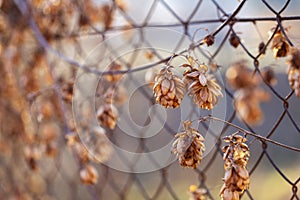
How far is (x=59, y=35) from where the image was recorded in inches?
68.6

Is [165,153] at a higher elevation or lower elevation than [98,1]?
lower

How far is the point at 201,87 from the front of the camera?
2.31ft

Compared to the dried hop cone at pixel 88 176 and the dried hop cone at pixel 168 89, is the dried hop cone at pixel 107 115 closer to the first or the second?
the dried hop cone at pixel 88 176

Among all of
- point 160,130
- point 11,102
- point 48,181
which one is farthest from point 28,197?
point 160,130

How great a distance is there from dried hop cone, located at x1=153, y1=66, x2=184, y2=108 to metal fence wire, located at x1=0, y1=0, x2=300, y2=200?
0.05 meters

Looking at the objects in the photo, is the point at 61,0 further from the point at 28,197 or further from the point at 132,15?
the point at 28,197

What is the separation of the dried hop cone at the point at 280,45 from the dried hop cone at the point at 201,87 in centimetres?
14

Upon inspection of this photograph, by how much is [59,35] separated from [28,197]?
2.33ft

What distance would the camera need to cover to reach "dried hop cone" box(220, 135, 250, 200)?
0.69m

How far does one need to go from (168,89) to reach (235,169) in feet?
0.48

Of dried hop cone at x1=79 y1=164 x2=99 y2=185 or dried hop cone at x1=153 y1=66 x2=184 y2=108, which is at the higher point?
dried hop cone at x1=79 y1=164 x2=99 y2=185

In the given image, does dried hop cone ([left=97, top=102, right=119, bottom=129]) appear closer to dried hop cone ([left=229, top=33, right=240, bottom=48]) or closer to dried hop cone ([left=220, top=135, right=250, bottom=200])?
dried hop cone ([left=229, top=33, right=240, bottom=48])

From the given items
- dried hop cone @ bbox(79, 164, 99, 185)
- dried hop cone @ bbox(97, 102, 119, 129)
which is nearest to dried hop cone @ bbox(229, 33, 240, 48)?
dried hop cone @ bbox(97, 102, 119, 129)

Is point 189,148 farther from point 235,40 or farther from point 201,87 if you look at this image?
point 235,40
